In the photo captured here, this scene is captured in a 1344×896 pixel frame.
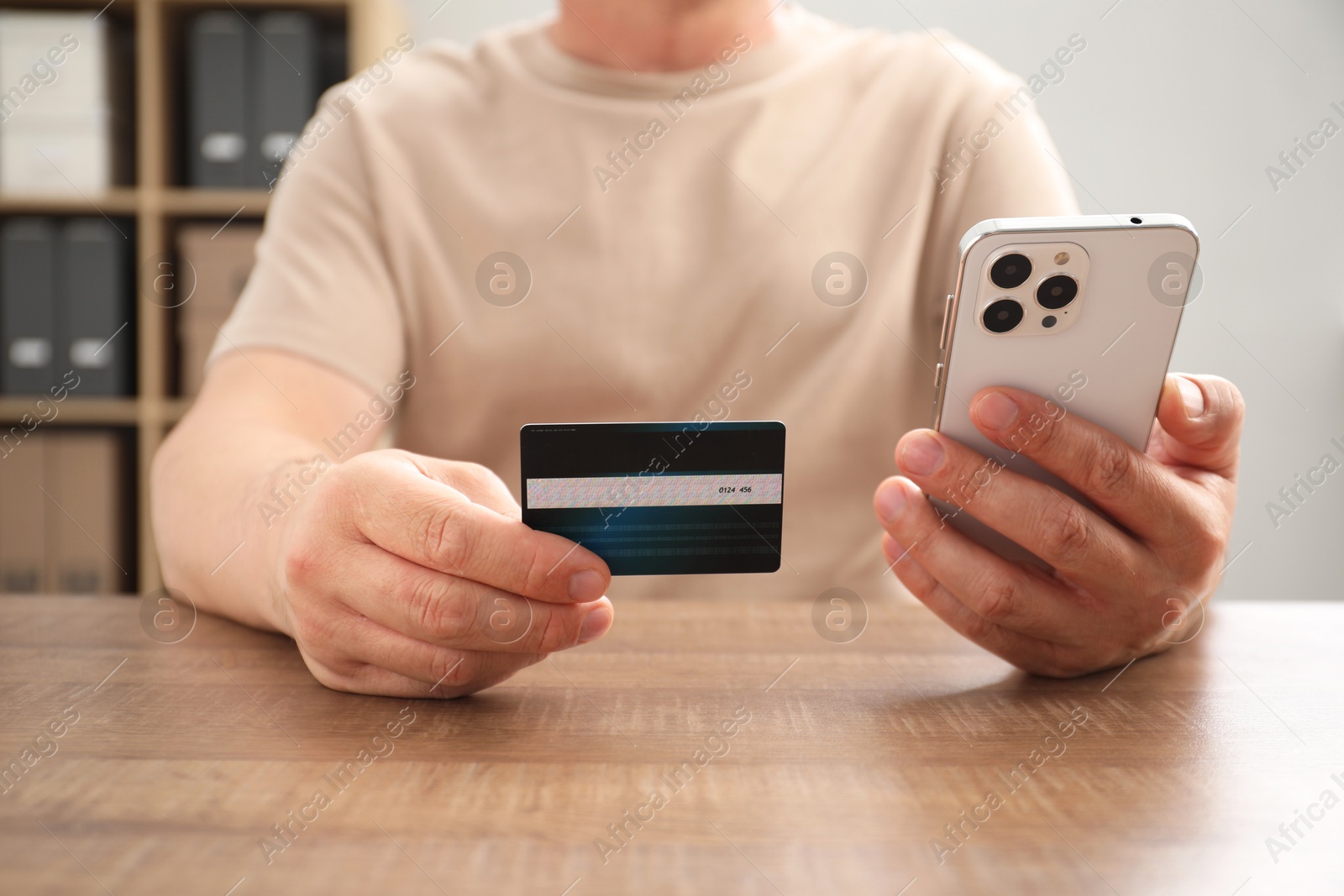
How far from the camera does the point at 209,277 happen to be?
80.6 inches

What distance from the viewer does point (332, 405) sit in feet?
3.13

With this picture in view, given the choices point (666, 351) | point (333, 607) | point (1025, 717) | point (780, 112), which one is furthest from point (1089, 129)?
point (333, 607)

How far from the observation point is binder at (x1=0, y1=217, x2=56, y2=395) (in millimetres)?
2000

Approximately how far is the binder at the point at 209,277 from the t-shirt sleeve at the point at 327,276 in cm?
105

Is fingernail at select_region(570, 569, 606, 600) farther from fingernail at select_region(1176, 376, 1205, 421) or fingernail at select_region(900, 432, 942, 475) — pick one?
fingernail at select_region(1176, 376, 1205, 421)

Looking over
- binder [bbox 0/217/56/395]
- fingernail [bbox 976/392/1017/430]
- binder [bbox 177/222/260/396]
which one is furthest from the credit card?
binder [bbox 0/217/56/395]

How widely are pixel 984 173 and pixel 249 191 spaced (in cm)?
165

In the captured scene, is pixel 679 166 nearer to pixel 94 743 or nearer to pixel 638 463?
pixel 638 463

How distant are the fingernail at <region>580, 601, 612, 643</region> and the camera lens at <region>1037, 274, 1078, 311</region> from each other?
31cm

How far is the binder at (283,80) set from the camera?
1988 millimetres

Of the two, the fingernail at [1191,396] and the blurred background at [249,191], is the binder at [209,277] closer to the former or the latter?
the blurred background at [249,191]

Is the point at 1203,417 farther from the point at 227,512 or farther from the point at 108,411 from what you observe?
the point at 108,411

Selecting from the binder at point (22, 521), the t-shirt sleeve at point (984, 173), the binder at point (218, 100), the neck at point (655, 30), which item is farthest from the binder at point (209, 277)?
the t-shirt sleeve at point (984, 173)

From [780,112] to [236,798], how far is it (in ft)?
3.14
